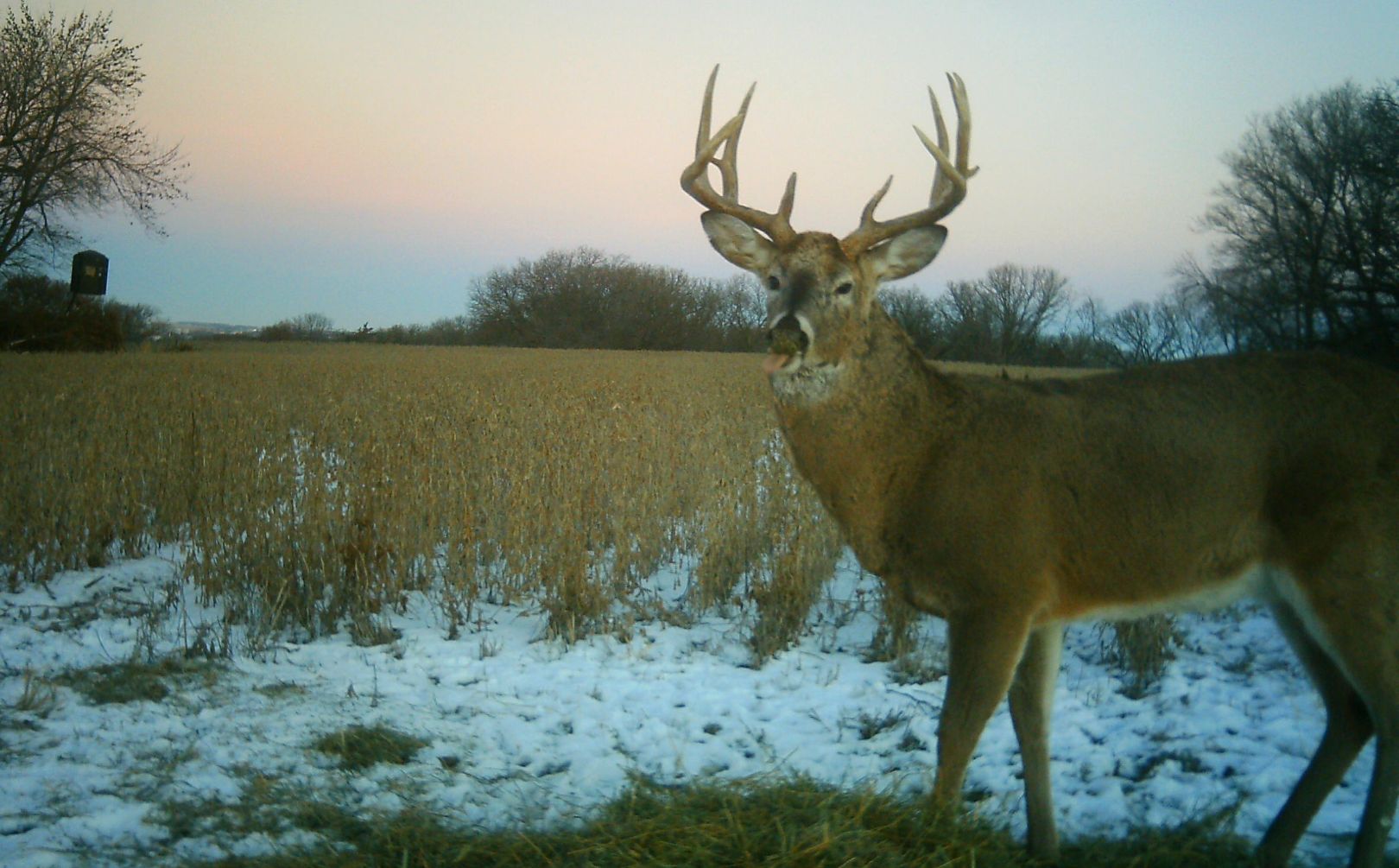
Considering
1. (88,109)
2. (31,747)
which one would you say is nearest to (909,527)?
(31,747)

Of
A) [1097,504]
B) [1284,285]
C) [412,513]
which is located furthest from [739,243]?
[1284,285]

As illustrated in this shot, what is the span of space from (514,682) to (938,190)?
10.6 ft

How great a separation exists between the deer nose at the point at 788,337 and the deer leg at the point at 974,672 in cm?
108

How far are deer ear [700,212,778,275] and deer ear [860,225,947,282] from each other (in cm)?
40

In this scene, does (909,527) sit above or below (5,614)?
above

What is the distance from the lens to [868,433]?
143 inches

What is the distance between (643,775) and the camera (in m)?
4.00

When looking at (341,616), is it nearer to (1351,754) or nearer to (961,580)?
(961,580)

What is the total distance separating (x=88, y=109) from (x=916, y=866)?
24.6 m

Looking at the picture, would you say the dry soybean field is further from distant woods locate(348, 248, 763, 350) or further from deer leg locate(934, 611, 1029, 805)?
distant woods locate(348, 248, 763, 350)

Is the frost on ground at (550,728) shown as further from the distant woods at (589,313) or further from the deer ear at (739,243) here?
the distant woods at (589,313)

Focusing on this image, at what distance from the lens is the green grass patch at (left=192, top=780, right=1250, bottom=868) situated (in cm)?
310

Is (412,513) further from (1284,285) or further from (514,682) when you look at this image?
(1284,285)

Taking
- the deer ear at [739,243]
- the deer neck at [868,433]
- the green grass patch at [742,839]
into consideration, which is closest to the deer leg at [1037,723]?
the green grass patch at [742,839]
